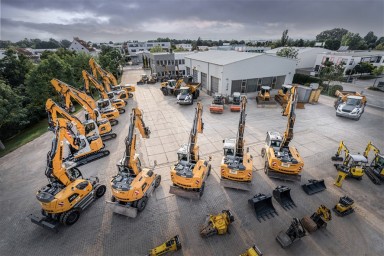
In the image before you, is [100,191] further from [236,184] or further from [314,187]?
[314,187]

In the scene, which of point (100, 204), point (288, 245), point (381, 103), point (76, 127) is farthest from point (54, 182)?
→ point (381, 103)

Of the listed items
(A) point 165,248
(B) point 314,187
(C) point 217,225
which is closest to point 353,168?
(B) point 314,187

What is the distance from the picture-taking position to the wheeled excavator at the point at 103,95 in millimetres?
19806

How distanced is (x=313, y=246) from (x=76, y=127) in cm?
1595

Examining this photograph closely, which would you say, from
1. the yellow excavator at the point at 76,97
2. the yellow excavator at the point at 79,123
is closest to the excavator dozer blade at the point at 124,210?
the yellow excavator at the point at 79,123

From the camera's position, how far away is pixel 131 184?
8836mm

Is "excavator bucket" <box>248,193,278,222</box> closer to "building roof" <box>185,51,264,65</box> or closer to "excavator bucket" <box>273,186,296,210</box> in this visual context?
"excavator bucket" <box>273,186,296,210</box>

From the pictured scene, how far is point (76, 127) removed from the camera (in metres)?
13.5

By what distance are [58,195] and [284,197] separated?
36.8 feet

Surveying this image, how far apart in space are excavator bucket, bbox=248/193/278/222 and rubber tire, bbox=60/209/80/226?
8.67 metres

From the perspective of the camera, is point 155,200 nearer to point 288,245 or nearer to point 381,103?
point 288,245

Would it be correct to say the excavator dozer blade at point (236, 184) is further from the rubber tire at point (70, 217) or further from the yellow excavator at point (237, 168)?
the rubber tire at point (70, 217)

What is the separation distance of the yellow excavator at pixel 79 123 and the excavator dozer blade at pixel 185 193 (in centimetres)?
832

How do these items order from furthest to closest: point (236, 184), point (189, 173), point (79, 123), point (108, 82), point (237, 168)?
point (108, 82), point (79, 123), point (236, 184), point (237, 168), point (189, 173)
